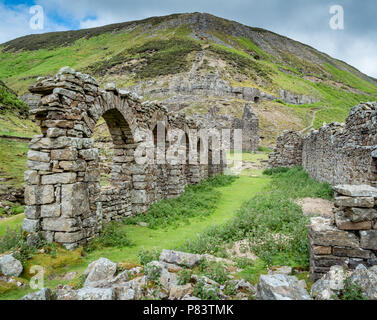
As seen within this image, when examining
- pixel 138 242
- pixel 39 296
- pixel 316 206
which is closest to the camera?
pixel 39 296

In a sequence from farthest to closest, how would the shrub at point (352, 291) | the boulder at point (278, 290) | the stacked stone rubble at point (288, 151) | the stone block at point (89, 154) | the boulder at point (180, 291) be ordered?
1. the stacked stone rubble at point (288, 151)
2. the stone block at point (89, 154)
3. the boulder at point (180, 291)
4. the shrub at point (352, 291)
5. the boulder at point (278, 290)

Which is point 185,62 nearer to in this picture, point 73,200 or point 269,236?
point 73,200

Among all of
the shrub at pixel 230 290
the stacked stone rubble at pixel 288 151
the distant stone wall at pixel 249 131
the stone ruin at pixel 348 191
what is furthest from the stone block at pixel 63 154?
the distant stone wall at pixel 249 131

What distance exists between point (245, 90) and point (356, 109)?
130 ft

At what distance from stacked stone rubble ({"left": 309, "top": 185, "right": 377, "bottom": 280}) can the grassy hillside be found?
112 ft

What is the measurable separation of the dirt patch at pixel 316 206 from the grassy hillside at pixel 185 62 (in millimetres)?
28239

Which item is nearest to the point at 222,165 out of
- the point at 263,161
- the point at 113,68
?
the point at 263,161

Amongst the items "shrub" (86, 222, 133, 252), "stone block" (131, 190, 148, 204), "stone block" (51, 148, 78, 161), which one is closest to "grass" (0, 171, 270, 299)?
"shrub" (86, 222, 133, 252)

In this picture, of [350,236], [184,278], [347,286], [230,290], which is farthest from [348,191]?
[184,278]

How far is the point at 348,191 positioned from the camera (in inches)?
172

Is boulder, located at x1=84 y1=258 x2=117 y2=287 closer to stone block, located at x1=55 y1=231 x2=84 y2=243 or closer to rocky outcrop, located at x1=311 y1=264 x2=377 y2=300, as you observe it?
stone block, located at x1=55 y1=231 x2=84 y2=243

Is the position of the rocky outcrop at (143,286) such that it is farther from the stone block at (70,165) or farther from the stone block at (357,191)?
the stone block at (70,165)

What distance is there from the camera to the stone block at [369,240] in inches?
166

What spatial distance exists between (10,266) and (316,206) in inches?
355
